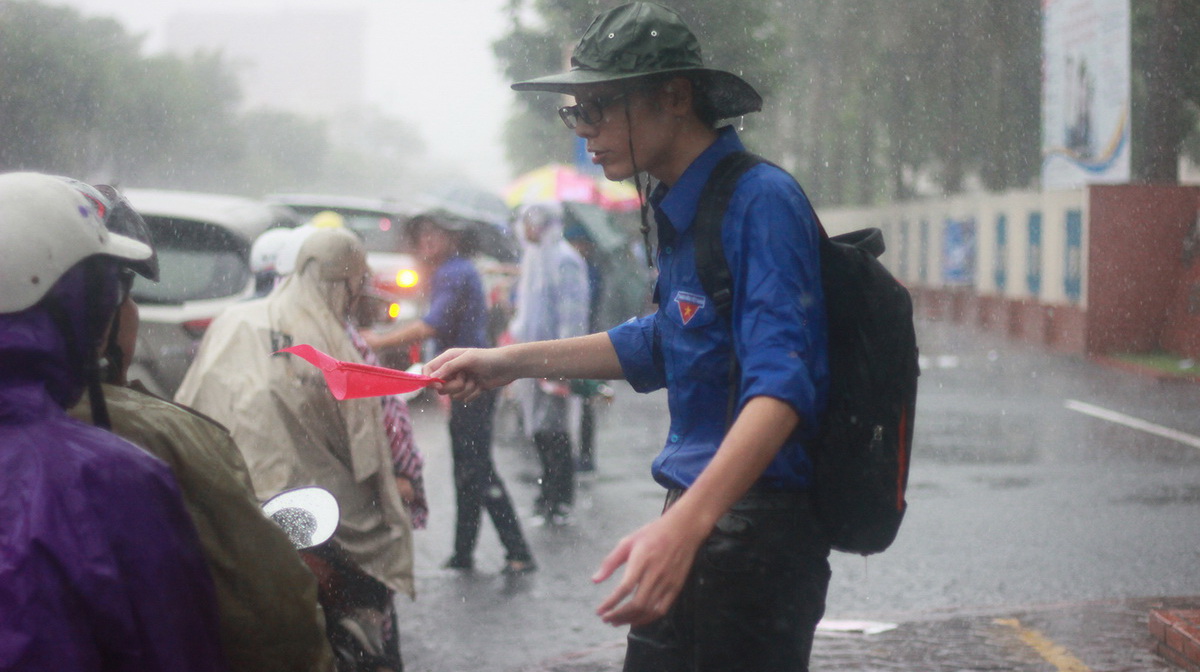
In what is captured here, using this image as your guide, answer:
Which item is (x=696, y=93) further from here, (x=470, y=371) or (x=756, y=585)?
(x=756, y=585)

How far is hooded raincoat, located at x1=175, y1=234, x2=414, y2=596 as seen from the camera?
14.4 feet

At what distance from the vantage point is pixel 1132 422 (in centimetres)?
1232

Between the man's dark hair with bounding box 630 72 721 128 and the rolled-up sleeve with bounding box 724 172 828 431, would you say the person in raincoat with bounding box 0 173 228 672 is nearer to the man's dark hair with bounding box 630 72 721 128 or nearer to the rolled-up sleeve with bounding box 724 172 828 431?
the rolled-up sleeve with bounding box 724 172 828 431

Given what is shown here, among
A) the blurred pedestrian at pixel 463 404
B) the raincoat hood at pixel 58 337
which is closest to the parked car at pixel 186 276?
the blurred pedestrian at pixel 463 404

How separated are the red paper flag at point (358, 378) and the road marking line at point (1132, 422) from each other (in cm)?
948

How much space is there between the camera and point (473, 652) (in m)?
5.58

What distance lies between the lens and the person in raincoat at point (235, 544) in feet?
6.97

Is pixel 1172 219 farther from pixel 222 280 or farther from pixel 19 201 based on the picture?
pixel 19 201

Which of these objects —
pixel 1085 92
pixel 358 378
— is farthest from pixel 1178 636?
pixel 1085 92

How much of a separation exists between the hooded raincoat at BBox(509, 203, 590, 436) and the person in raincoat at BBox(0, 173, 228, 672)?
641 cm

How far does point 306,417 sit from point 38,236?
2.71 m

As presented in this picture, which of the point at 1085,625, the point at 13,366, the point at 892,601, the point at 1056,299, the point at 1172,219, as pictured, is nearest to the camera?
the point at 13,366

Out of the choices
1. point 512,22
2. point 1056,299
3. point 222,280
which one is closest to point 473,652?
point 222,280

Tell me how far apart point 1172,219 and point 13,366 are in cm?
1951
